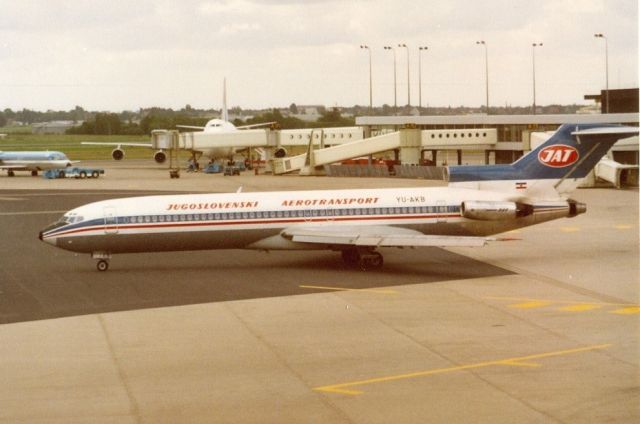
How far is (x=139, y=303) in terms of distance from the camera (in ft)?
106

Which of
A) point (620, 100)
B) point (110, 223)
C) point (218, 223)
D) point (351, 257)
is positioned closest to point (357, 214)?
point (351, 257)

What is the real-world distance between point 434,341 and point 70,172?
81274mm

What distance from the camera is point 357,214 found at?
130 feet

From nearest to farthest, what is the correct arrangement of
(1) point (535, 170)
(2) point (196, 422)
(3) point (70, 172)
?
(2) point (196, 422) < (1) point (535, 170) < (3) point (70, 172)

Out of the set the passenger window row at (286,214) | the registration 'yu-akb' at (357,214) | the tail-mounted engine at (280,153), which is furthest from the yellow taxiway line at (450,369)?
the tail-mounted engine at (280,153)

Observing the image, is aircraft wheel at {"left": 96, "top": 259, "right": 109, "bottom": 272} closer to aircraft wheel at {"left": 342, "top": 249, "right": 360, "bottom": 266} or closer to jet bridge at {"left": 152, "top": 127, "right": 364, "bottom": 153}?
aircraft wheel at {"left": 342, "top": 249, "right": 360, "bottom": 266}

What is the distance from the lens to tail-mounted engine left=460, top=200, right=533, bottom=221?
129 ft

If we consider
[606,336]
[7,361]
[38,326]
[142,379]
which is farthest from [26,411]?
[606,336]

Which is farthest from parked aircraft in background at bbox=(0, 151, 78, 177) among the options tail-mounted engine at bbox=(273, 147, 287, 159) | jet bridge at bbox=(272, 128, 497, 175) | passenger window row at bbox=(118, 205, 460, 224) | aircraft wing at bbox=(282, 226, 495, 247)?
aircraft wing at bbox=(282, 226, 495, 247)

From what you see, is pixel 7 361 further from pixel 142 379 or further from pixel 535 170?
pixel 535 170

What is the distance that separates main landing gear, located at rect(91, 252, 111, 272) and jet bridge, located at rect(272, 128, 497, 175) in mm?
59542

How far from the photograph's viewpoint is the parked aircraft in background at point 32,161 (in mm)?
102312

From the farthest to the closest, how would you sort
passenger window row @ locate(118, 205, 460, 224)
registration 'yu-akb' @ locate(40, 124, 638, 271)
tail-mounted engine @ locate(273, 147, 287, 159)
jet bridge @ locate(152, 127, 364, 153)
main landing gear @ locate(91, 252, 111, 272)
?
tail-mounted engine @ locate(273, 147, 287, 159), jet bridge @ locate(152, 127, 364, 153), main landing gear @ locate(91, 252, 111, 272), passenger window row @ locate(118, 205, 460, 224), registration 'yu-akb' @ locate(40, 124, 638, 271)

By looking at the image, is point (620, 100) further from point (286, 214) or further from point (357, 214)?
point (286, 214)
